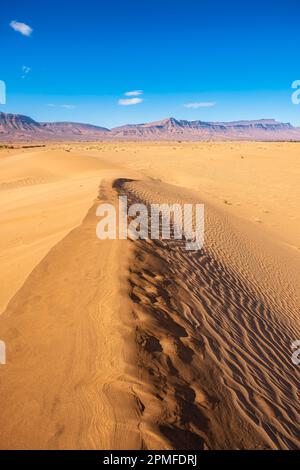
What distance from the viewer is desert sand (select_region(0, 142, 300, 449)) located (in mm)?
2758

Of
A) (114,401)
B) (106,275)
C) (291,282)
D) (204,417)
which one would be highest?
(106,275)

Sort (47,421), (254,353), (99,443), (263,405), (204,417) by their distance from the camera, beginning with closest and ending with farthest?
(99,443)
(47,421)
(204,417)
(263,405)
(254,353)

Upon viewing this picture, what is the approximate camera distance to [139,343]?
139 inches

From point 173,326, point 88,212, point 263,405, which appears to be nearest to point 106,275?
point 173,326

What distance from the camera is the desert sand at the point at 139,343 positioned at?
2758 mm

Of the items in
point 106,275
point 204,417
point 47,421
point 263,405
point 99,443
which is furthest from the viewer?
point 106,275

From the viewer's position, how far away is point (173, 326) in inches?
161

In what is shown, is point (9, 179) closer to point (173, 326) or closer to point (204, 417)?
point (173, 326)

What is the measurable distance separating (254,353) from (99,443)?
8.24 feet

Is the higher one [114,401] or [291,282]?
[114,401]
